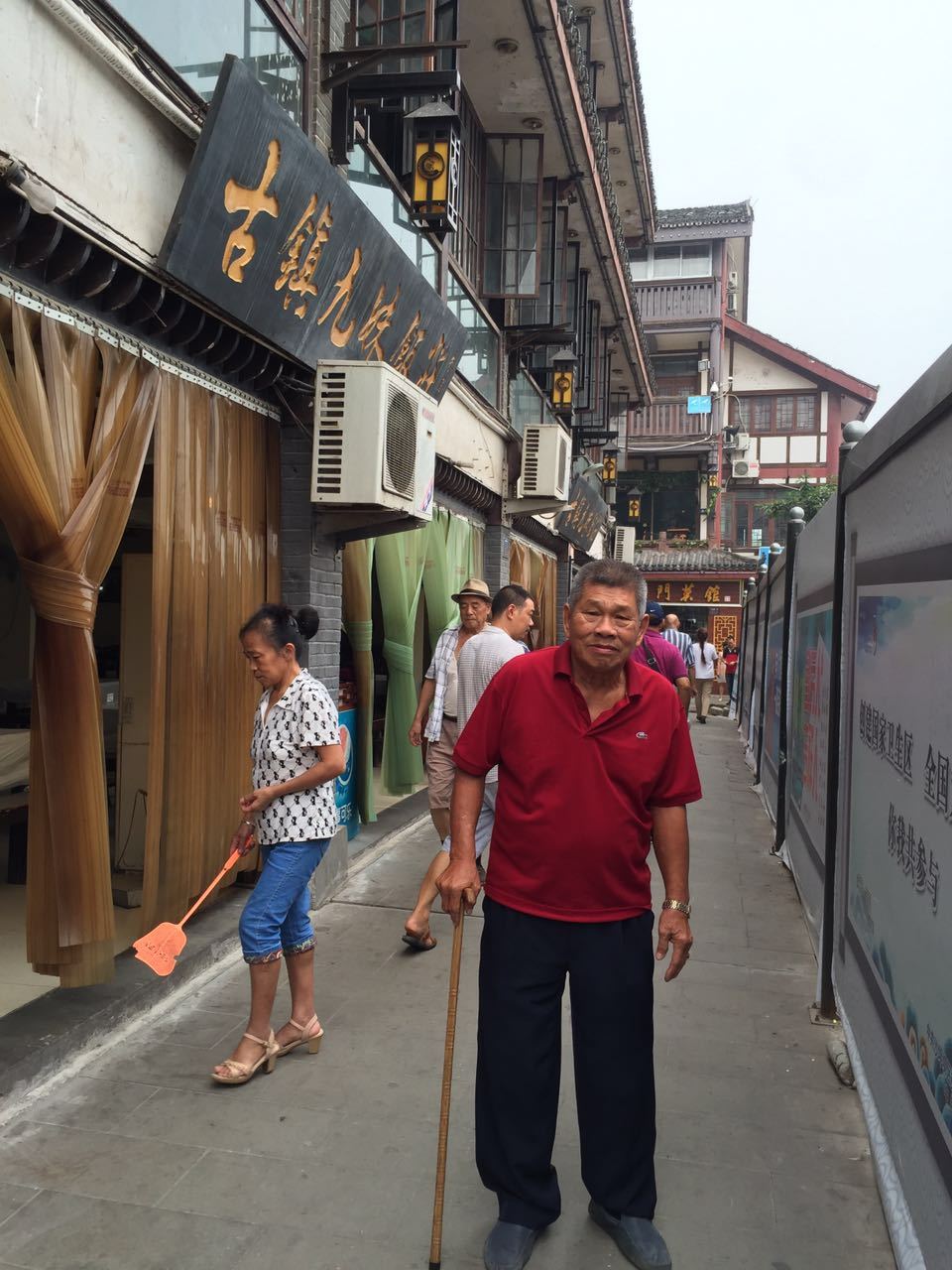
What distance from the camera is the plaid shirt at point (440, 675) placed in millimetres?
5785

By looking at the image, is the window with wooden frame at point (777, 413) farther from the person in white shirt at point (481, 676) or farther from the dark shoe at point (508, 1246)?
the dark shoe at point (508, 1246)

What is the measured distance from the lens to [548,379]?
1373 centimetres

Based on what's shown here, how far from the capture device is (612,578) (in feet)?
8.89

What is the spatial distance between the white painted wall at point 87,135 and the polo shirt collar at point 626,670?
245 centimetres

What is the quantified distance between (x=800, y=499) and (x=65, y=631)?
29214 mm

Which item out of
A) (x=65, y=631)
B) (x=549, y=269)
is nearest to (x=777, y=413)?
(x=549, y=269)

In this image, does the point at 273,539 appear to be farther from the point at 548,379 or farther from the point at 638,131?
the point at 638,131

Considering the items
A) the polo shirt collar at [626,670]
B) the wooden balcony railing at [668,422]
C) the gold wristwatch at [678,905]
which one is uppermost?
the wooden balcony railing at [668,422]

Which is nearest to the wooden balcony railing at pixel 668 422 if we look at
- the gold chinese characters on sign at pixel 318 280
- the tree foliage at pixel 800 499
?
the tree foliage at pixel 800 499

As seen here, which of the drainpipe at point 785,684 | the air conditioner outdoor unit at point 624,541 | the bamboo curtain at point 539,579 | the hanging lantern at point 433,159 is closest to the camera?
the hanging lantern at point 433,159

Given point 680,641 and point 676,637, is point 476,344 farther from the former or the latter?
point 680,641

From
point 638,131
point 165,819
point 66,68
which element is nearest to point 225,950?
point 165,819

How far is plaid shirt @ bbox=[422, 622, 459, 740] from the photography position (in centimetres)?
579

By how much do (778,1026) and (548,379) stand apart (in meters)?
10.8
